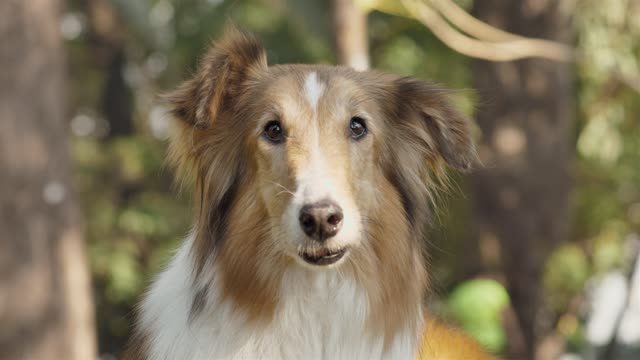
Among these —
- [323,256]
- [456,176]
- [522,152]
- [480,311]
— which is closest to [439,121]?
[323,256]

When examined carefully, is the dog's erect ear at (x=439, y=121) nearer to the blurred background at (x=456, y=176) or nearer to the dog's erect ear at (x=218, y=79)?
the blurred background at (x=456, y=176)

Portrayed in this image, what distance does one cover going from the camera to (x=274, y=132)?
4.47 meters

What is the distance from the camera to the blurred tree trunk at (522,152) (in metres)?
11.2

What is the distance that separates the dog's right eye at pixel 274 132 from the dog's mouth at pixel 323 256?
0.47 m

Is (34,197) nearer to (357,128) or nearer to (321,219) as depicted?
(357,128)

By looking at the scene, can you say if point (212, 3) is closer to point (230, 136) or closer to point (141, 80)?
point (141, 80)

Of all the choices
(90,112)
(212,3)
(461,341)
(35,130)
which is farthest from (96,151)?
(461,341)

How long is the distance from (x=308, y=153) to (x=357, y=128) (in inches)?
13.1

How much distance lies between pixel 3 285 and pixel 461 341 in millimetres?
4151

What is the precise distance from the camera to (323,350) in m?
4.48

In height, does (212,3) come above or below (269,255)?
above

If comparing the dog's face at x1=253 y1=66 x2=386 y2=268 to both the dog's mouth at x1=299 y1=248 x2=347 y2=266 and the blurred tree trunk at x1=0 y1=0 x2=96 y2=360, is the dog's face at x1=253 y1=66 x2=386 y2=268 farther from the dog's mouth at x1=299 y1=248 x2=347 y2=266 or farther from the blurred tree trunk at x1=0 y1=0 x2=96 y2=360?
the blurred tree trunk at x1=0 y1=0 x2=96 y2=360

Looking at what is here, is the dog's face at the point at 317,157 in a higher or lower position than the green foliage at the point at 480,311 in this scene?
higher

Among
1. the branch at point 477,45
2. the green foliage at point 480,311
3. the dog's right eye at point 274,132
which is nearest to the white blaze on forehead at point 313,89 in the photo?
the dog's right eye at point 274,132
